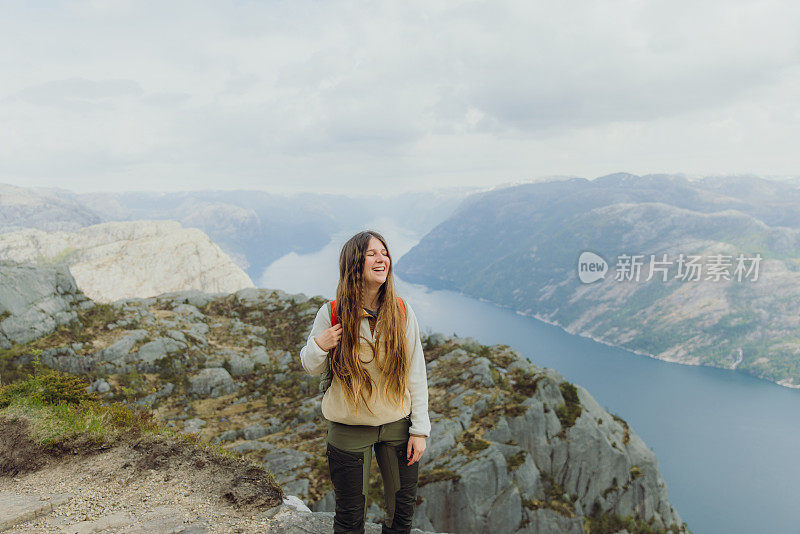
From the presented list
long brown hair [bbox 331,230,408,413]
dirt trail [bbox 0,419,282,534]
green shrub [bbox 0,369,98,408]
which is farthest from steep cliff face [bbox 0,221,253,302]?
long brown hair [bbox 331,230,408,413]

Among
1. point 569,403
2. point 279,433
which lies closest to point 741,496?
point 569,403

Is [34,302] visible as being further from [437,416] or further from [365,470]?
[365,470]

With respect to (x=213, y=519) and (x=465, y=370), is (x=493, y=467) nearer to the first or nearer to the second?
(x=465, y=370)

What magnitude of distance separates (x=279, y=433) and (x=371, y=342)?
1671 centimetres

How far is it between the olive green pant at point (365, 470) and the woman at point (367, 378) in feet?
0.04

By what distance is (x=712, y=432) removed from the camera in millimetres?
123875

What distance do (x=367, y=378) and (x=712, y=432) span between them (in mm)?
163758

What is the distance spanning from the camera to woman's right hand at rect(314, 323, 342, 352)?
4105 millimetres

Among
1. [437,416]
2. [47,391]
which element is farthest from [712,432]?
[47,391]

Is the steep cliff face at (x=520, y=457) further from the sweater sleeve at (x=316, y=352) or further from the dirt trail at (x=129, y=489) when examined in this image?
the sweater sleeve at (x=316, y=352)

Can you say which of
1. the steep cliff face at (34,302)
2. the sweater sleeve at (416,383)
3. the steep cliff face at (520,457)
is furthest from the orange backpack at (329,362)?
the steep cliff face at (34,302)

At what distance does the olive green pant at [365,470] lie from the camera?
445 centimetres

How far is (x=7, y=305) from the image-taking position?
2295 centimetres

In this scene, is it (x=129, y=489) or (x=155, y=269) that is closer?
(x=129, y=489)
